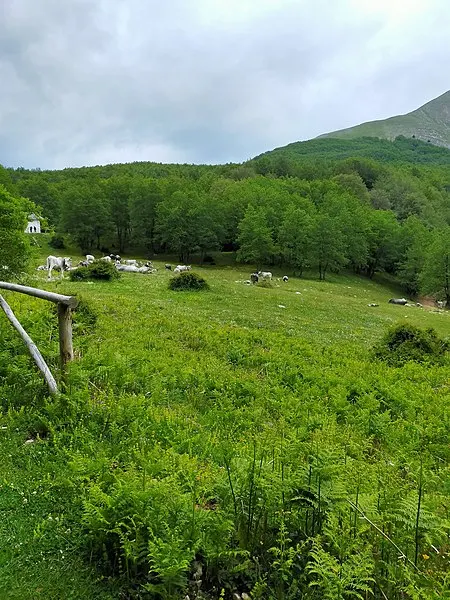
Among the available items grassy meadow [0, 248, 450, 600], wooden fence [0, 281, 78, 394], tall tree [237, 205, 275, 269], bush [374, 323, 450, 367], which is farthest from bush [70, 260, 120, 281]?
tall tree [237, 205, 275, 269]

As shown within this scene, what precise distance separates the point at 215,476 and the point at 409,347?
45.8ft

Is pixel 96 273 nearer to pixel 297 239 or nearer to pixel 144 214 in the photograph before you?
pixel 297 239

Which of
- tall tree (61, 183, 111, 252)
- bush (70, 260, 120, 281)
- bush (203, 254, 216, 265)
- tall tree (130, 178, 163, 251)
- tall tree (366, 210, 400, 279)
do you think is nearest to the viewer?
bush (70, 260, 120, 281)

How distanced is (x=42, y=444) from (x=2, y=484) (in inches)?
46.7

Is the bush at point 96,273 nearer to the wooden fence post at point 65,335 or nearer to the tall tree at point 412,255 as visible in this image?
the wooden fence post at point 65,335

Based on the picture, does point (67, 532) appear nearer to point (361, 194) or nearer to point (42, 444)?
point (42, 444)

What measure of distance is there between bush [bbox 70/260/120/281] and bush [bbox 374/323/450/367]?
22317 mm

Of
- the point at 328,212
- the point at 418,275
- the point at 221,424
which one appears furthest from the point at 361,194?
the point at 221,424

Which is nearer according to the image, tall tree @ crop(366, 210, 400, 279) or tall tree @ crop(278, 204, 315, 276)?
tall tree @ crop(278, 204, 315, 276)

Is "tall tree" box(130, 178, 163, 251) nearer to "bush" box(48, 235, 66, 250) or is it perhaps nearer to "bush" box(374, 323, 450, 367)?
"bush" box(48, 235, 66, 250)

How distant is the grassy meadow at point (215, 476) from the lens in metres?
4.32

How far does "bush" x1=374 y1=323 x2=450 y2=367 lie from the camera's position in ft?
55.5

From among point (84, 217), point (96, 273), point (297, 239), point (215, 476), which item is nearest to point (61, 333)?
point (215, 476)

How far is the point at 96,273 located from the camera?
109ft
